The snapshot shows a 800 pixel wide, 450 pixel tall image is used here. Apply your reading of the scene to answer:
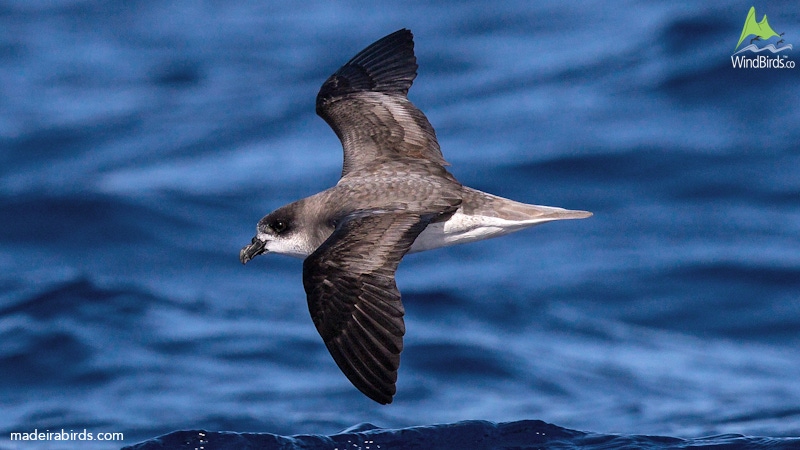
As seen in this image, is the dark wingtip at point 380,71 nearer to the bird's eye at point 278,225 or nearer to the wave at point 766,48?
the bird's eye at point 278,225

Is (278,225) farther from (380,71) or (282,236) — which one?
(380,71)

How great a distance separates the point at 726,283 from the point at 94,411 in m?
5.85

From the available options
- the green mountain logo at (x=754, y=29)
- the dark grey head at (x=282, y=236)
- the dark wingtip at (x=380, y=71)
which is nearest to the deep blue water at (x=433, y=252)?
the green mountain logo at (x=754, y=29)

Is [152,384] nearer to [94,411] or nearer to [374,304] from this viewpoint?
[94,411]

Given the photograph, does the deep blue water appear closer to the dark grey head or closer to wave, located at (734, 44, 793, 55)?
wave, located at (734, 44, 793, 55)

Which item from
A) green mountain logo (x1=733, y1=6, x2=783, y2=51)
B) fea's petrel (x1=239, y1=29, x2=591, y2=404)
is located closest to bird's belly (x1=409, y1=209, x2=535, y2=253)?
fea's petrel (x1=239, y1=29, x2=591, y2=404)

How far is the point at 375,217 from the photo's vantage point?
7.41m

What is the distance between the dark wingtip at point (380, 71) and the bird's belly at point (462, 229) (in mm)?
1836

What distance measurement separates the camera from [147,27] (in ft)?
56.4

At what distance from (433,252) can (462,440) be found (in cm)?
419

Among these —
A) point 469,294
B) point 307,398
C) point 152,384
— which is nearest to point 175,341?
point 152,384

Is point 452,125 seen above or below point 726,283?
above

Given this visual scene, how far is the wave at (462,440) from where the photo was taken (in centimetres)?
830

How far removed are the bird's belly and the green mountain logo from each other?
7861 millimetres
